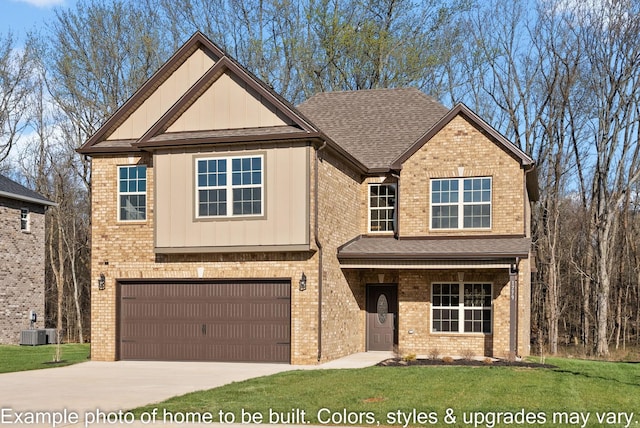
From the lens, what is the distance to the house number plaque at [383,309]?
78.8ft

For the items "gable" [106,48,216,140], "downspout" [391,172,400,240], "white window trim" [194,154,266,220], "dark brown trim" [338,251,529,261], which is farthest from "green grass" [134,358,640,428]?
"gable" [106,48,216,140]

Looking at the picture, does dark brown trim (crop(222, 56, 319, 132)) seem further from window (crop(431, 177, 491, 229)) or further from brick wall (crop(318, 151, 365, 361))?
window (crop(431, 177, 491, 229))

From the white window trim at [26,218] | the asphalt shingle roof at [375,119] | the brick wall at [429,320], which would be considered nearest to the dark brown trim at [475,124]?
the asphalt shingle roof at [375,119]

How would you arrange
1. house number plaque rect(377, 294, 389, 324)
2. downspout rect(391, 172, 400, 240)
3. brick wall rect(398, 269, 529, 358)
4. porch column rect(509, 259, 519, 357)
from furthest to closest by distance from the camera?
house number plaque rect(377, 294, 389, 324) → downspout rect(391, 172, 400, 240) → brick wall rect(398, 269, 529, 358) → porch column rect(509, 259, 519, 357)

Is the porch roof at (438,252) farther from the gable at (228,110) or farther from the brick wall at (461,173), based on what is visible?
the gable at (228,110)

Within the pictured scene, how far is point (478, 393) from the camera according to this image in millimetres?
13539

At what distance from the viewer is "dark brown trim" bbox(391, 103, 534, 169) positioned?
22.5 metres

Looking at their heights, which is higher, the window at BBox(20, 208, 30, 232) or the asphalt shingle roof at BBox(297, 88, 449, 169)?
the asphalt shingle roof at BBox(297, 88, 449, 169)

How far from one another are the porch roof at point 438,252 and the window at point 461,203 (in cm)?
47

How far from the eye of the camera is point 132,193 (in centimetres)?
2169

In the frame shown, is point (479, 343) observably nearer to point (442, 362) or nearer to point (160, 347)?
point (442, 362)

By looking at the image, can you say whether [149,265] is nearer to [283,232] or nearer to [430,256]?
[283,232]

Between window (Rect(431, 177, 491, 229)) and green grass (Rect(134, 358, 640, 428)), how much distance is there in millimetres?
6439

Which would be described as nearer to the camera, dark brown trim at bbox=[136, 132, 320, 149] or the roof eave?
dark brown trim at bbox=[136, 132, 320, 149]
